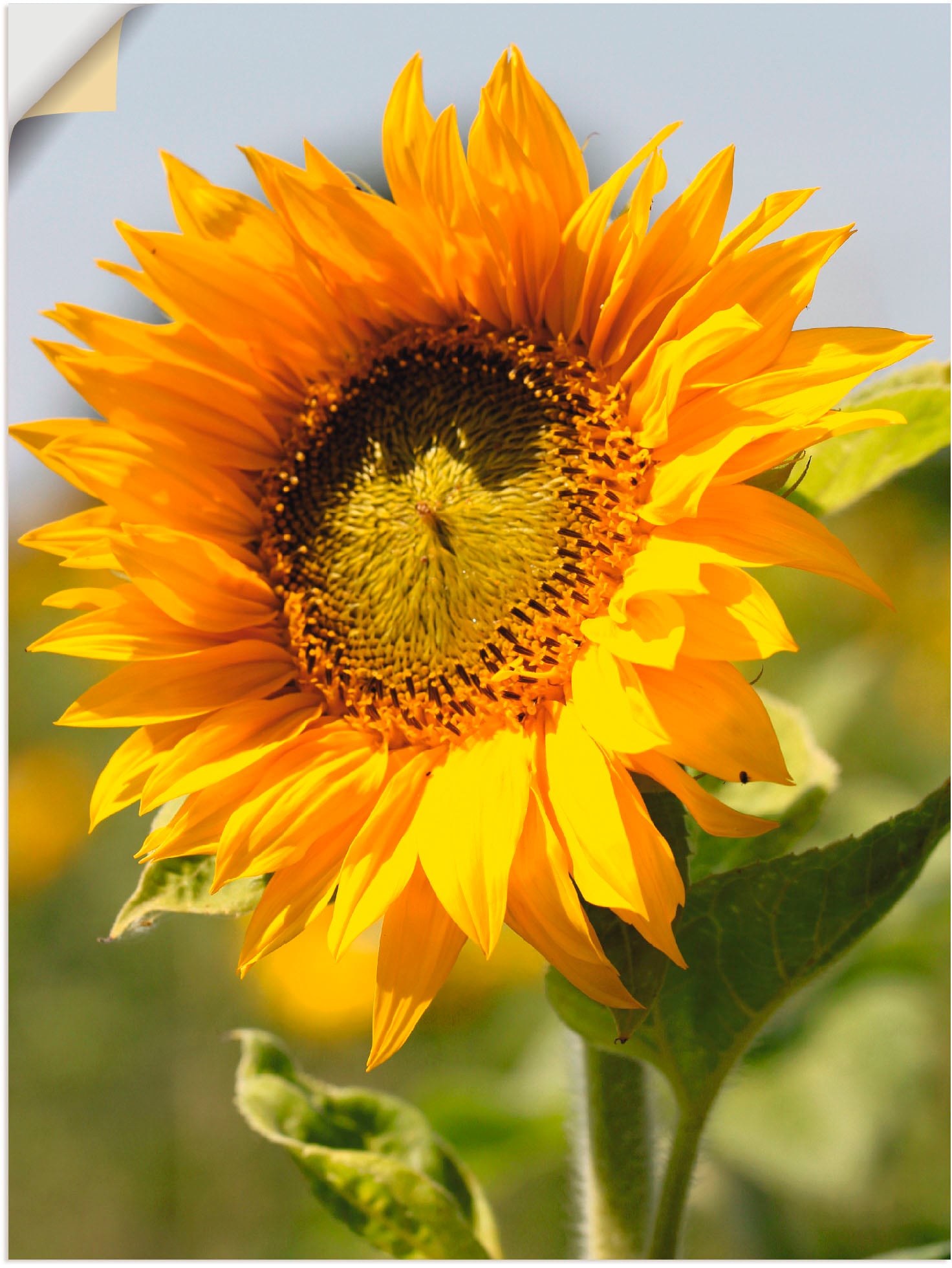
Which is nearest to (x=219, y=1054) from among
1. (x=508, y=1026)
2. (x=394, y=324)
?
(x=508, y=1026)

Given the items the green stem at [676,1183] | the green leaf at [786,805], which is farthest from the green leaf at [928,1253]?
the green leaf at [786,805]

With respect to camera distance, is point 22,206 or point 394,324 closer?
point 394,324

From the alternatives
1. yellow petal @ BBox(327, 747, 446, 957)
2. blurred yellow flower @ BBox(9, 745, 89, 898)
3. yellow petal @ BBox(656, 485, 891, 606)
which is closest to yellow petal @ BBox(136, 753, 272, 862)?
yellow petal @ BBox(327, 747, 446, 957)

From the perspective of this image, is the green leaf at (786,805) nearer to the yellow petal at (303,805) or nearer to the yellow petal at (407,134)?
the yellow petal at (303,805)

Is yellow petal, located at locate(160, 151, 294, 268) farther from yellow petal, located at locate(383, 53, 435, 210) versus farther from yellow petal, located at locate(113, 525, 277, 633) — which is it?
yellow petal, located at locate(113, 525, 277, 633)

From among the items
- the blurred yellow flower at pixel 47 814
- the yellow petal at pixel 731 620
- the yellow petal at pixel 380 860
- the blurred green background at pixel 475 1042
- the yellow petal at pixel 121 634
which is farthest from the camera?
the blurred yellow flower at pixel 47 814

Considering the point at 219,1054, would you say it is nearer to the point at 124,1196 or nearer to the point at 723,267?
the point at 124,1196
